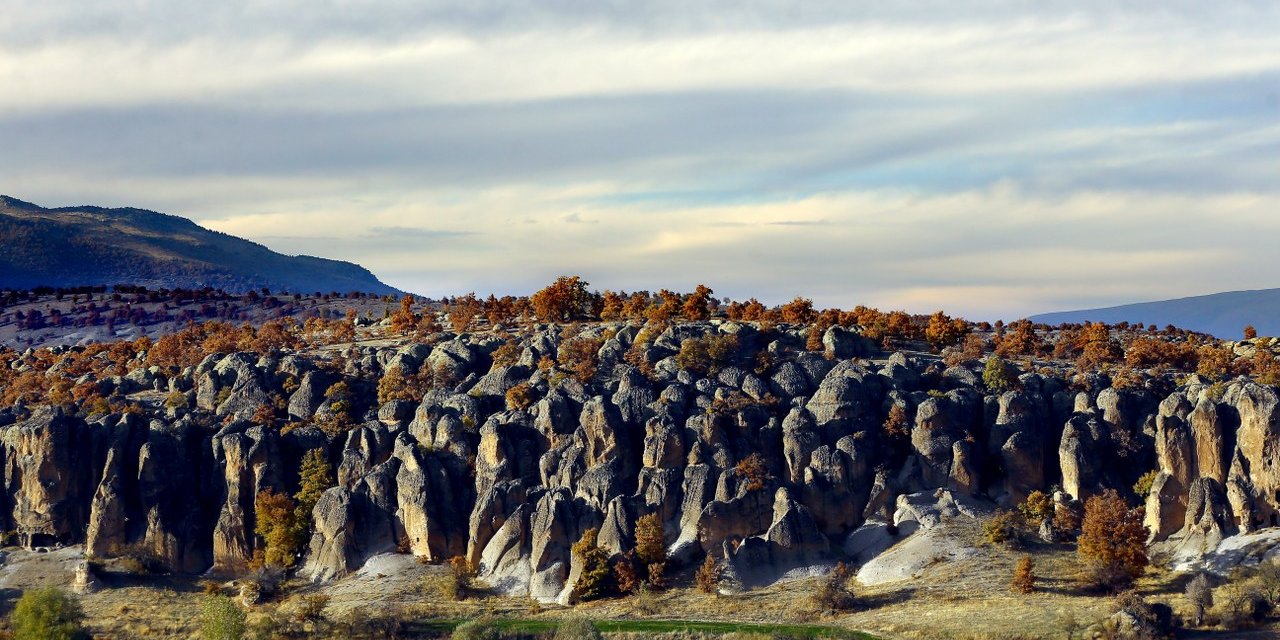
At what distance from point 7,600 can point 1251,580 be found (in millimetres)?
94319

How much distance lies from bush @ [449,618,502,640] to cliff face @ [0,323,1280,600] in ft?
34.8

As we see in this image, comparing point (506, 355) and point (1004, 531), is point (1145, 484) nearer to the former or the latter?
point (1004, 531)

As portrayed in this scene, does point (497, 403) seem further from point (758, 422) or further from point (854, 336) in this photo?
point (854, 336)

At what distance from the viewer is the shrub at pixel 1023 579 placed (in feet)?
328

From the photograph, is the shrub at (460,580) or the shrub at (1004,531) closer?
the shrub at (460,580)

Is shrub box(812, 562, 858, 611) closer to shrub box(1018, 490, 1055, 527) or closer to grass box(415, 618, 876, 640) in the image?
grass box(415, 618, 876, 640)

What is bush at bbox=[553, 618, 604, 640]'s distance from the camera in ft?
304

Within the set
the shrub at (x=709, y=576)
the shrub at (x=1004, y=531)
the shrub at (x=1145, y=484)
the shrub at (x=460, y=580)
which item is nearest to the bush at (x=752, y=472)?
the shrub at (x=709, y=576)

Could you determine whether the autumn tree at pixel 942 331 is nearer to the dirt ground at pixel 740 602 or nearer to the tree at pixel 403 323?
the dirt ground at pixel 740 602

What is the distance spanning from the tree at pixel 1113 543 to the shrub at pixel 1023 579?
14.8ft

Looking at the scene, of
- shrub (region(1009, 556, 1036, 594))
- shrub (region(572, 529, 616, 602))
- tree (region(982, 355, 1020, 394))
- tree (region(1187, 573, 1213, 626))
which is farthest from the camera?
tree (region(982, 355, 1020, 394))

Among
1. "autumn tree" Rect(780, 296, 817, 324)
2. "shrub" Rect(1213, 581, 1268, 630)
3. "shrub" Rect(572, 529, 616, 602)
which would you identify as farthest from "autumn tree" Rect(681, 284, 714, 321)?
"shrub" Rect(1213, 581, 1268, 630)

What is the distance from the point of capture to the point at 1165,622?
91750 millimetres

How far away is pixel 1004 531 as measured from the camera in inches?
4264
